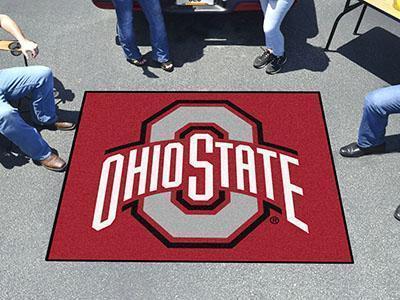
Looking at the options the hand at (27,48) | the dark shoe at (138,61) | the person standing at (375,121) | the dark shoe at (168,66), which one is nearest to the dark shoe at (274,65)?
the dark shoe at (168,66)

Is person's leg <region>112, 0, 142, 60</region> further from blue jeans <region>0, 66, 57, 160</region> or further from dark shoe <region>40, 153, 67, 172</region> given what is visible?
→ dark shoe <region>40, 153, 67, 172</region>

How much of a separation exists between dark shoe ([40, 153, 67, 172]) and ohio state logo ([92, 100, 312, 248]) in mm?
329

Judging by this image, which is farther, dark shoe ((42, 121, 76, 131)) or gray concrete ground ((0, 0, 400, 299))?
dark shoe ((42, 121, 76, 131))

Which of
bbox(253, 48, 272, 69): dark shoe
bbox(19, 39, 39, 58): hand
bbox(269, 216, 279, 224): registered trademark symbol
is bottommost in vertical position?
bbox(269, 216, 279, 224): registered trademark symbol

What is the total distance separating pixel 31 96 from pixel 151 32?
1183 mm

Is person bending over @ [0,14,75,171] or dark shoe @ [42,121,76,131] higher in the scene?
person bending over @ [0,14,75,171]

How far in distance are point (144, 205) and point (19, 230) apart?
2.98ft

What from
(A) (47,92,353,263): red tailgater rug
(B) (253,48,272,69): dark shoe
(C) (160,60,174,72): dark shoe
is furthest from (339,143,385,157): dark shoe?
(C) (160,60,174,72): dark shoe

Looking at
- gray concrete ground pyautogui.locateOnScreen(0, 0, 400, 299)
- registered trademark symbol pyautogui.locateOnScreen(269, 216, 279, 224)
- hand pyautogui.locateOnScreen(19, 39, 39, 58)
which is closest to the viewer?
gray concrete ground pyautogui.locateOnScreen(0, 0, 400, 299)

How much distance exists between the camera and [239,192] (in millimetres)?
3670

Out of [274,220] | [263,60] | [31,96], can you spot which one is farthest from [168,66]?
[274,220]

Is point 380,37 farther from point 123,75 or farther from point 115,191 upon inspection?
point 115,191

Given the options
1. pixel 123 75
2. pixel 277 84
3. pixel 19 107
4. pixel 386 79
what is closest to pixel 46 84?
pixel 19 107

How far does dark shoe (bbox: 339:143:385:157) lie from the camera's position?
3875 mm
